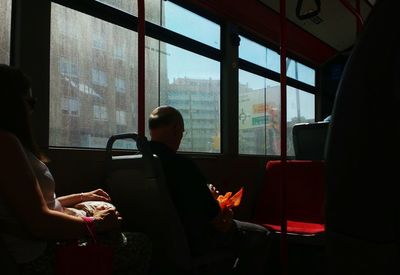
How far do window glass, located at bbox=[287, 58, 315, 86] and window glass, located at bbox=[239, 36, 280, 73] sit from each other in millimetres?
418

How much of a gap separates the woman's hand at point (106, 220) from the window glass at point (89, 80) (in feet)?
2.80

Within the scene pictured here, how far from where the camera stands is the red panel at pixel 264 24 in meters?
3.53

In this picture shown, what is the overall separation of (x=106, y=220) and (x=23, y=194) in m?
0.34

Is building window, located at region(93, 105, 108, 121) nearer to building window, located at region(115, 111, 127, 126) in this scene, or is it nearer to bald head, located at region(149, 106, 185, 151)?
building window, located at region(115, 111, 127, 126)

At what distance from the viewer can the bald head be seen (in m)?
2.17

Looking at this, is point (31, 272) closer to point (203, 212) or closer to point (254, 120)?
point (203, 212)

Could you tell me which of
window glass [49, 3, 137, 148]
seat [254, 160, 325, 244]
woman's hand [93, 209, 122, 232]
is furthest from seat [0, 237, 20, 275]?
seat [254, 160, 325, 244]

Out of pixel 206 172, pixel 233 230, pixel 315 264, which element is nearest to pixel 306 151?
pixel 206 172

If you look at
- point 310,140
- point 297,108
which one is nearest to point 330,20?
point 297,108

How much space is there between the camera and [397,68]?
834 mm

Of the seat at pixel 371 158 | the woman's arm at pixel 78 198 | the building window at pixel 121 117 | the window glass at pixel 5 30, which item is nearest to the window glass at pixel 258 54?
the building window at pixel 121 117

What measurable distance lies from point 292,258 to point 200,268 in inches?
34.9

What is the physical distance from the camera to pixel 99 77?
260cm

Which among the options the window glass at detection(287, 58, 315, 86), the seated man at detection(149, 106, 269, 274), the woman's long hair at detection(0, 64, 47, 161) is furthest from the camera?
the window glass at detection(287, 58, 315, 86)
